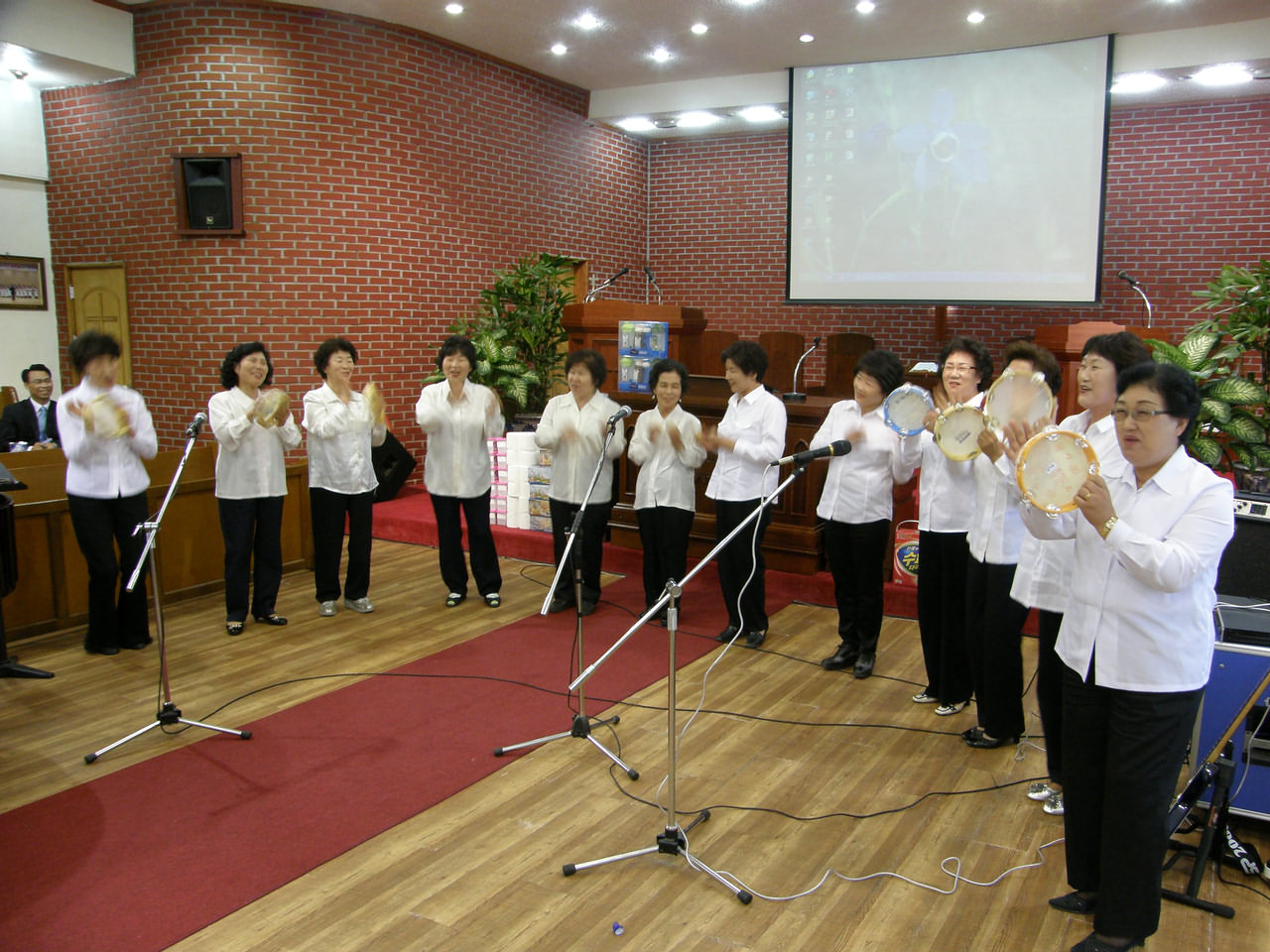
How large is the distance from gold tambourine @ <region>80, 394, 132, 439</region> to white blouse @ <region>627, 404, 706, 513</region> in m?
2.56

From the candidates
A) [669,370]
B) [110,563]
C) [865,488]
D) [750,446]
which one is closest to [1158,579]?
[865,488]

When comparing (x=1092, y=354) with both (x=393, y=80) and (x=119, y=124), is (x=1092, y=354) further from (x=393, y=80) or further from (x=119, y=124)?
(x=119, y=124)

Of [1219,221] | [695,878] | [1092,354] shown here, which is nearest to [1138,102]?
[1219,221]

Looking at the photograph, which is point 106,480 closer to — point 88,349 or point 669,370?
point 88,349

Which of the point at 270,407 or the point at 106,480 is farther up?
the point at 270,407

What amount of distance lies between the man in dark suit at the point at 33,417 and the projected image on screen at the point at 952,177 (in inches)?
261

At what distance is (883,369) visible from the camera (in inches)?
167

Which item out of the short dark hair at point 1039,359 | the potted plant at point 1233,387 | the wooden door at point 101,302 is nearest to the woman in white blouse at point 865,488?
the short dark hair at point 1039,359

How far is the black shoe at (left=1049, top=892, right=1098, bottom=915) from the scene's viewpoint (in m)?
2.64

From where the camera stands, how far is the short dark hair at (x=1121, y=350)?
8.95 ft

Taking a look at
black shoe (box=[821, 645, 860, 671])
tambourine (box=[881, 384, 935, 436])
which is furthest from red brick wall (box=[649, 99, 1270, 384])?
tambourine (box=[881, 384, 935, 436])

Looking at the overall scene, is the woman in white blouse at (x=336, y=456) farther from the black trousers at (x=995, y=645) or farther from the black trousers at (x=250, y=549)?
the black trousers at (x=995, y=645)

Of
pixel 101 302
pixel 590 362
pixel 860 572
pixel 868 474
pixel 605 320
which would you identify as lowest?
pixel 860 572

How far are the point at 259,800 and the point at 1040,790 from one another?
9.17ft
